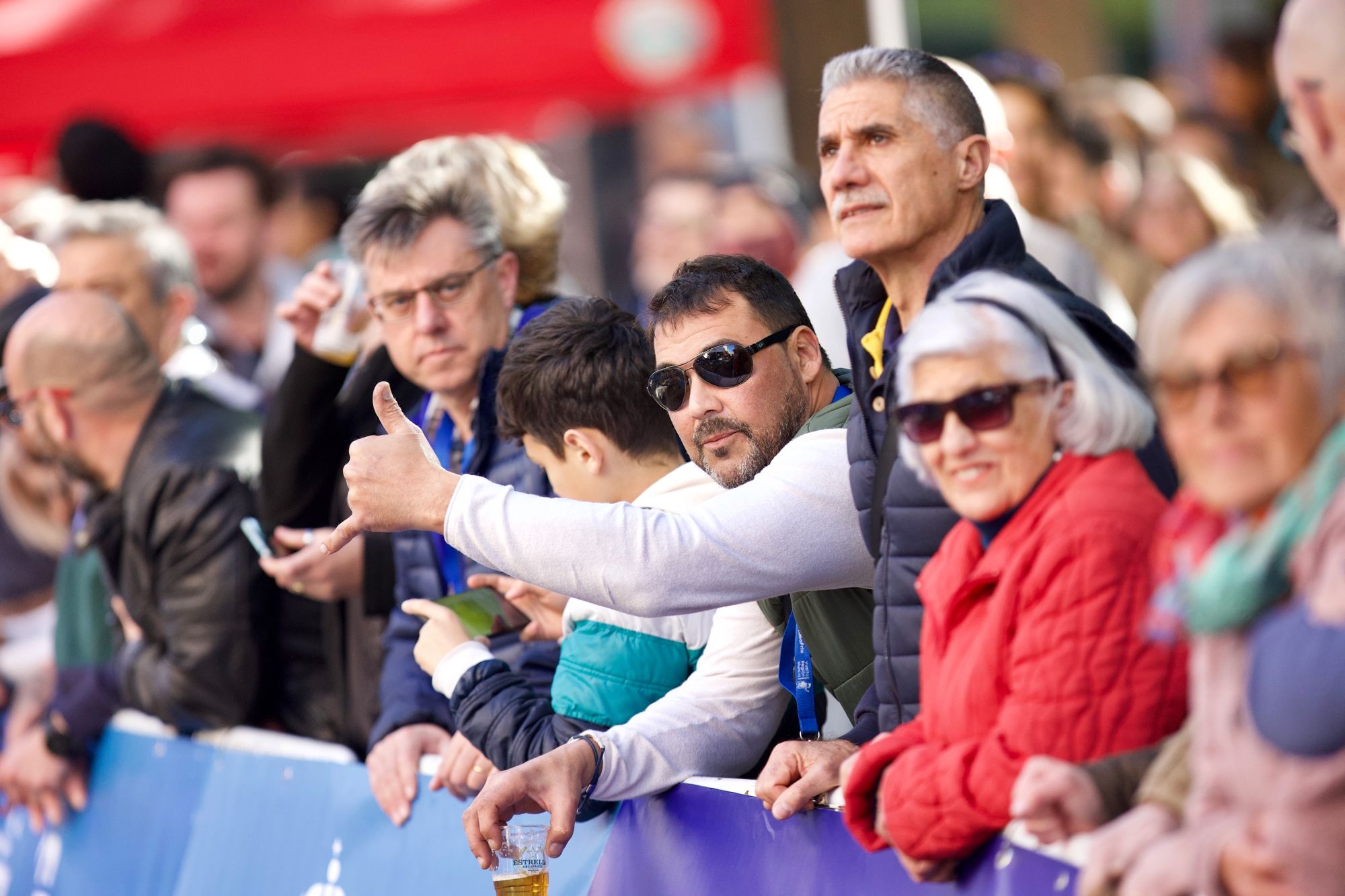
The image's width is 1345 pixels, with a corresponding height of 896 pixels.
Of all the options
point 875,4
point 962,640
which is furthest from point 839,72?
point 875,4

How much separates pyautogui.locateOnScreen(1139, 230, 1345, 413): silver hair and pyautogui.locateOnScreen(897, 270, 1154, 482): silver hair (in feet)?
1.34

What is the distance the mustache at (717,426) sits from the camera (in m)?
4.05

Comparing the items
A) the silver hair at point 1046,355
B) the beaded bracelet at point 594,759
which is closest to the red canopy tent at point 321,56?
the beaded bracelet at point 594,759

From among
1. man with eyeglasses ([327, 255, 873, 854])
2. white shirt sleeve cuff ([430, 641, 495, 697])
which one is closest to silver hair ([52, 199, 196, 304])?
white shirt sleeve cuff ([430, 641, 495, 697])

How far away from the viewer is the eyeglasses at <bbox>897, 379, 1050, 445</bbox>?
2875 millimetres

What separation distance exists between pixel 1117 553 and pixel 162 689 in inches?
154

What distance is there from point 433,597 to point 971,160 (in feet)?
6.73

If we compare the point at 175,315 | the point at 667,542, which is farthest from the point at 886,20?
the point at 667,542

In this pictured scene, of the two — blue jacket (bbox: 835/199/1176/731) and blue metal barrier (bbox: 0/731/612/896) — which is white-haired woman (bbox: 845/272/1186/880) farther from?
blue metal barrier (bbox: 0/731/612/896)

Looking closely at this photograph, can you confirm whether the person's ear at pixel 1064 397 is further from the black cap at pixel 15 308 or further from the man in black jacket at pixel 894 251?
the black cap at pixel 15 308

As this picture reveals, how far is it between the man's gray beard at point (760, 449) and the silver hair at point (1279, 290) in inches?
65.4

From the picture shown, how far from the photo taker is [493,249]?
529 cm

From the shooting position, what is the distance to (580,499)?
4.26m

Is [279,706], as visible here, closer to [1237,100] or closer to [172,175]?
[172,175]
